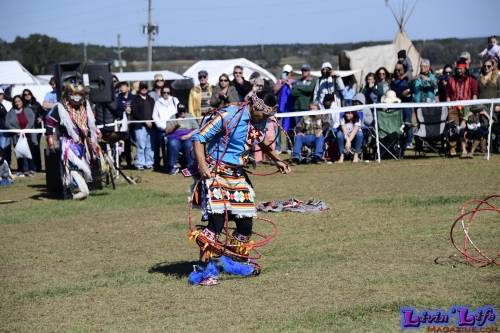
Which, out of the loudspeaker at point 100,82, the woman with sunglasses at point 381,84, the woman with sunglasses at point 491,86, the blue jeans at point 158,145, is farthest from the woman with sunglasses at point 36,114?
the woman with sunglasses at point 491,86

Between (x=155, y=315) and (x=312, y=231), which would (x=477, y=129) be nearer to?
(x=312, y=231)

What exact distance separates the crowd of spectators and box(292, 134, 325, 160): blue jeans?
0.02m

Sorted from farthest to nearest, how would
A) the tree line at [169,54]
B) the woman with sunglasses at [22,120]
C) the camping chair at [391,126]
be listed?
the tree line at [169,54] < the woman with sunglasses at [22,120] < the camping chair at [391,126]

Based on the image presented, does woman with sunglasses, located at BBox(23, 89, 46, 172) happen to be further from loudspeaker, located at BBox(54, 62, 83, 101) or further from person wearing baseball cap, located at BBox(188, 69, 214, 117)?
loudspeaker, located at BBox(54, 62, 83, 101)

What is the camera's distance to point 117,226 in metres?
11.4

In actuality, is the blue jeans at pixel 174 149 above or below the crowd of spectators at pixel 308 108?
below

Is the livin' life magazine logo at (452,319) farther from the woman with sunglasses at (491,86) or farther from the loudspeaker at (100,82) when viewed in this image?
the woman with sunglasses at (491,86)

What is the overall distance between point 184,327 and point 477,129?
1094 centimetres

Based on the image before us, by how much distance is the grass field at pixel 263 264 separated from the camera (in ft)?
22.5

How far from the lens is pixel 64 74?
14773mm

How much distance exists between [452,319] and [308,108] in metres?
11.7

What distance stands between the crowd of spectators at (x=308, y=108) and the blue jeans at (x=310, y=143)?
0.06ft

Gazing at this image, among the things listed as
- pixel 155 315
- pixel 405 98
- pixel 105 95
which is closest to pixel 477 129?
pixel 405 98

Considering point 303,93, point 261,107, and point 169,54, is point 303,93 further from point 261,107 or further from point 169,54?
point 169,54
